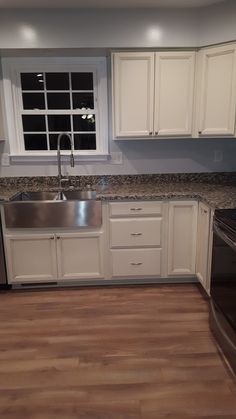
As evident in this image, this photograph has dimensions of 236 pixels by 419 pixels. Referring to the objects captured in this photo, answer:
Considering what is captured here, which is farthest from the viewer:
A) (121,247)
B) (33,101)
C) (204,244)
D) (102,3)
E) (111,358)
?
(33,101)

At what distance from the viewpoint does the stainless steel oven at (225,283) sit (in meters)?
1.73

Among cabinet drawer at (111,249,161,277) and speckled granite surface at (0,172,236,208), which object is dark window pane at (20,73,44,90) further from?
cabinet drawer at (111,249,161,277)

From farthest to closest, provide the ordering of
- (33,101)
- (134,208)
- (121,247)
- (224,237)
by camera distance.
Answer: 1. (33,101)
2. (121,247)
3. (134,208)
4. (224,237)

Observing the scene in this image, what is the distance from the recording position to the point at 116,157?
10.2ft

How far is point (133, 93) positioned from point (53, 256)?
1.62 m

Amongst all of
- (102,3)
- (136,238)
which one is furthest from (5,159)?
(102,3)

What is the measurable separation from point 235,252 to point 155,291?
1.22 m

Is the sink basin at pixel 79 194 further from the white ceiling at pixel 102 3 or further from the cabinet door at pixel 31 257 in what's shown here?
the white ceiling at pixel 102 3

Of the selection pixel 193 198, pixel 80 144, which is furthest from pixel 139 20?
pixel 193 198

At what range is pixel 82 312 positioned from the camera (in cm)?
244

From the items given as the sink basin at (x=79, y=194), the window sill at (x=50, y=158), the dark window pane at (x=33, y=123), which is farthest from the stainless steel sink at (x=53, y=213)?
the dark window pane at (x=33, y=123)

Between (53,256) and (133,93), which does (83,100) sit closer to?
(133,93)

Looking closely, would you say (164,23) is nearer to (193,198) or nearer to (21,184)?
(193,198)

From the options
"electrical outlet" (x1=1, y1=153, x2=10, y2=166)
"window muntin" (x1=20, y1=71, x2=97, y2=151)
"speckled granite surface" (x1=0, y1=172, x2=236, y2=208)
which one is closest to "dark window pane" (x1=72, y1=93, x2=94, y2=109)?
"window muntin" (x1=20, y1=71, x2=97, y2=151)
